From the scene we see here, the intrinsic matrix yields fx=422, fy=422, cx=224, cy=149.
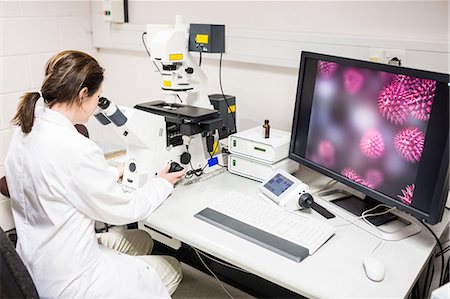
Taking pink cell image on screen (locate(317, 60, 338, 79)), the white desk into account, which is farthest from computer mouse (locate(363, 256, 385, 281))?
pink cell image on screen (locate(317, 60, 338, 79))

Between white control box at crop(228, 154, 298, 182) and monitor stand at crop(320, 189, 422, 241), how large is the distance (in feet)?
0.68

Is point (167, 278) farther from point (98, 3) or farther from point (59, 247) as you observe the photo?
point (98, 3)

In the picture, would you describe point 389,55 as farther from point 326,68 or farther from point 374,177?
point 374,177

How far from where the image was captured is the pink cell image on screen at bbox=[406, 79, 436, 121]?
120 cm

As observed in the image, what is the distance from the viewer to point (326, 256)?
4.10 ft

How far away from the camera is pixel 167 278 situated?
5.31 ft

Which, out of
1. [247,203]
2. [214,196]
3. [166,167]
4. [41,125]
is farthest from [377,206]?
[41,125]

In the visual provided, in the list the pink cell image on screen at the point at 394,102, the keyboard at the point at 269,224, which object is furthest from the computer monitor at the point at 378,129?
the keyboard at the point at 269,224

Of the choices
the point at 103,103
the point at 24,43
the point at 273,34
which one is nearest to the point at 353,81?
the point at 273,34

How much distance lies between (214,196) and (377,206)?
1.99 feet

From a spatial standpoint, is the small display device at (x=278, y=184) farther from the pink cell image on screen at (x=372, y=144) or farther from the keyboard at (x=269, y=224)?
the pink cell image on screen at (x=372, y=144)

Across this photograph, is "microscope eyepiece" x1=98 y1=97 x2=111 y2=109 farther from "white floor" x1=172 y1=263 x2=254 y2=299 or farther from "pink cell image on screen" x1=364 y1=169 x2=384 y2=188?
"white floor" x1=172 y1=263 x2=254 y2=299

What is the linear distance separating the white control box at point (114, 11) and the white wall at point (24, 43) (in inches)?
10.3

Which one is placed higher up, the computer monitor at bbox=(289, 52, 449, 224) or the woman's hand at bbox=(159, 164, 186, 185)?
the computer monitor at bbox=(289, 52, 449, 224)
